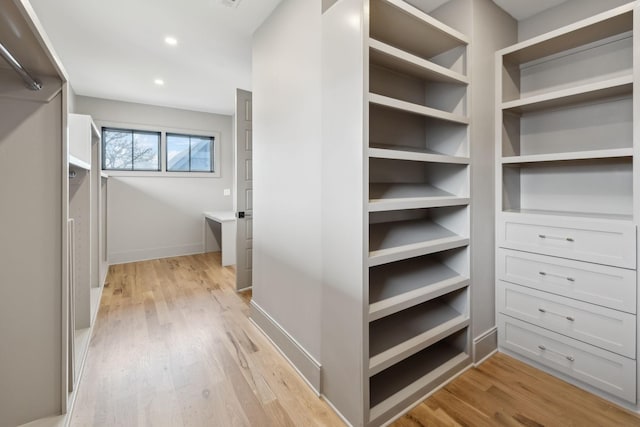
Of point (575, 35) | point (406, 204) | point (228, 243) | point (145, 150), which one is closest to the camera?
point (406, 204)

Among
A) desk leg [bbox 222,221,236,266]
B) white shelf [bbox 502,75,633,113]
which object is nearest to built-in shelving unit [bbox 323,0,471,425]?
white shelf [bbox 502,75,633,113]

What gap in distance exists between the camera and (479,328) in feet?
6.63

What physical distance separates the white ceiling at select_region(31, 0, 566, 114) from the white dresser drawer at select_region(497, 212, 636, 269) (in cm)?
150

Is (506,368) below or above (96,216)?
below

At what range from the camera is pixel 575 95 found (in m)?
1.78

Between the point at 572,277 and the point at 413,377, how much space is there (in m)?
1.13

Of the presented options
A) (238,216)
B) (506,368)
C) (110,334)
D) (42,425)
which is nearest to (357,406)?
(506,368)

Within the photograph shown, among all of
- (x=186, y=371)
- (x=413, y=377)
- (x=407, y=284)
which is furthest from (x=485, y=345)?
(x=186, y=371)

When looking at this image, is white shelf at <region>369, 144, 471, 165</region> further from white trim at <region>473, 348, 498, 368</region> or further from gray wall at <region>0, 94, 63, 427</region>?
gray wall at <region>0, 94, 63, 427</region>

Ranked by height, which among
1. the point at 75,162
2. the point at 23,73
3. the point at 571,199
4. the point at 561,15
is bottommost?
the point at 571,199

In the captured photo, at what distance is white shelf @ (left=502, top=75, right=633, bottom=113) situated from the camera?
5.32 feet

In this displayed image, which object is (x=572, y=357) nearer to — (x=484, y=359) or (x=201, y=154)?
(x=484, y=359)

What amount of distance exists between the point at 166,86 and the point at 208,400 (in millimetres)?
3710

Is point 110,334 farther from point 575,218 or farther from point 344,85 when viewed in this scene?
point 575,218
